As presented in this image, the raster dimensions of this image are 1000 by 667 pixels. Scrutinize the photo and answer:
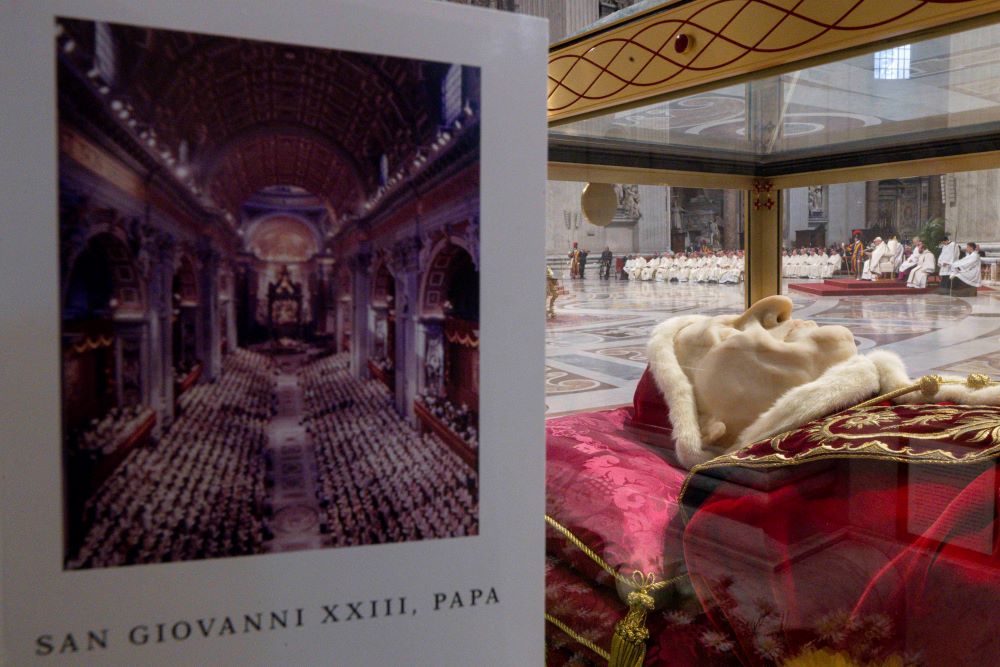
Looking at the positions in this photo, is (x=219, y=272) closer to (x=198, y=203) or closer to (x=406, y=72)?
(x=198, y=203)

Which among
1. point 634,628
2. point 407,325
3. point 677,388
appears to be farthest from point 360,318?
point 677,388

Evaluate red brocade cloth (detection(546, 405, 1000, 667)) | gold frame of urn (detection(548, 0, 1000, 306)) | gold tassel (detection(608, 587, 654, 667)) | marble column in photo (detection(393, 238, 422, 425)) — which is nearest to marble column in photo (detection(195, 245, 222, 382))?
marble column in photo (detection(393, 238, 422, 425))

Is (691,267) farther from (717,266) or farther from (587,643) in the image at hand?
(587,643)

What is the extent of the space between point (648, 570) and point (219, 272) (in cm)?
93

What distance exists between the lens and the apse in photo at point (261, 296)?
38cm

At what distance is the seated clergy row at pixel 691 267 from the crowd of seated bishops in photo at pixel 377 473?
2.63ft

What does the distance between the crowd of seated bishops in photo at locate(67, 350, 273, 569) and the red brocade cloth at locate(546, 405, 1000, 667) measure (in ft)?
1.81

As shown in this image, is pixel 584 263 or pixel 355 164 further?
pixel 584 263

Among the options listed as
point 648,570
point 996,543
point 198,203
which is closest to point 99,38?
point 198,203

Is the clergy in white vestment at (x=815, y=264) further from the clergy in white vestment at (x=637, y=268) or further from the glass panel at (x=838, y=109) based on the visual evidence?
the clergy in white vestment at (x=637, y=268)

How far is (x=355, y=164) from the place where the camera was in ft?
1.49

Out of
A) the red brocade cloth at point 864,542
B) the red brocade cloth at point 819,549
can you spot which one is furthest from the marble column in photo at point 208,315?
the red brocade cloth at point 864,542

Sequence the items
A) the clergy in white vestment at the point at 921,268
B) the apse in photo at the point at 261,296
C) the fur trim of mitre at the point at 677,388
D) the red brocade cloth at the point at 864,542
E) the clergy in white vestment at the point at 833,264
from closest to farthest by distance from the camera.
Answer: the apse in photo at the point at 261,296
the red brocade cloth at the point at 864,542
the clergy in white vestment at the point at 921,268
the clergy in white vestment at the point at 833,264
the fur trim of mitre at the point at 677,388

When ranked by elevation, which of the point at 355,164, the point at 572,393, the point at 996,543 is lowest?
the point at 996,543
